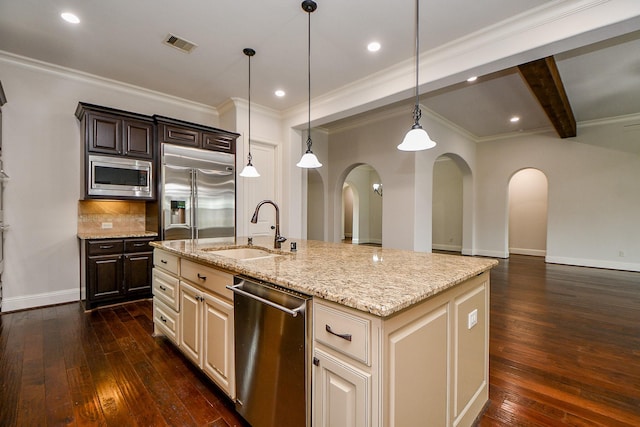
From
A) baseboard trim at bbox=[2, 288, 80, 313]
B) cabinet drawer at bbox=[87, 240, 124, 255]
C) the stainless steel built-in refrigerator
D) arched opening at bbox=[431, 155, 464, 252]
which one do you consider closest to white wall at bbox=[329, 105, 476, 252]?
arched opening at bbox=[431, 155, 464, 252]

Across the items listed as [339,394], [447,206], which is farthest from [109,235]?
[447,206]

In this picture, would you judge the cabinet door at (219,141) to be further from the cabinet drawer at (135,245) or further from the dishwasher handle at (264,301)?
the dishwasher handle at (264,301)

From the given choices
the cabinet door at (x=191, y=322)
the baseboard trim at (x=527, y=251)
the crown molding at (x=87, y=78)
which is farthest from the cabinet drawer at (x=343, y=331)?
the baseboard trim at (x=527, y=251)

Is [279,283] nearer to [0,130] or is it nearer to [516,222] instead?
[0,130]

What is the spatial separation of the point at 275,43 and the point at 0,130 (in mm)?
3275

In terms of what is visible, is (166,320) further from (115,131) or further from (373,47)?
(373,47)

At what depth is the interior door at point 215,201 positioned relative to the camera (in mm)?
4215

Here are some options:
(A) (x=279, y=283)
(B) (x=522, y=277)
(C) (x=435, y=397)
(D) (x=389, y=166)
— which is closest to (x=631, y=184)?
(B) (x=522, y=277)

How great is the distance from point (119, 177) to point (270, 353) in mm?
3492

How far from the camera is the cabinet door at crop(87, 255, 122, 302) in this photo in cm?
347

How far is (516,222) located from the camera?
26.5ft

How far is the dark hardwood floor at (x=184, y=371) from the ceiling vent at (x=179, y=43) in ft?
9.95

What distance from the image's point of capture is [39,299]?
11.8 ft

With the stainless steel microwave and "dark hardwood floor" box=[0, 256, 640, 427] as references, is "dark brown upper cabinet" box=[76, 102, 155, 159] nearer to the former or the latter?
the stainless steel microwave
